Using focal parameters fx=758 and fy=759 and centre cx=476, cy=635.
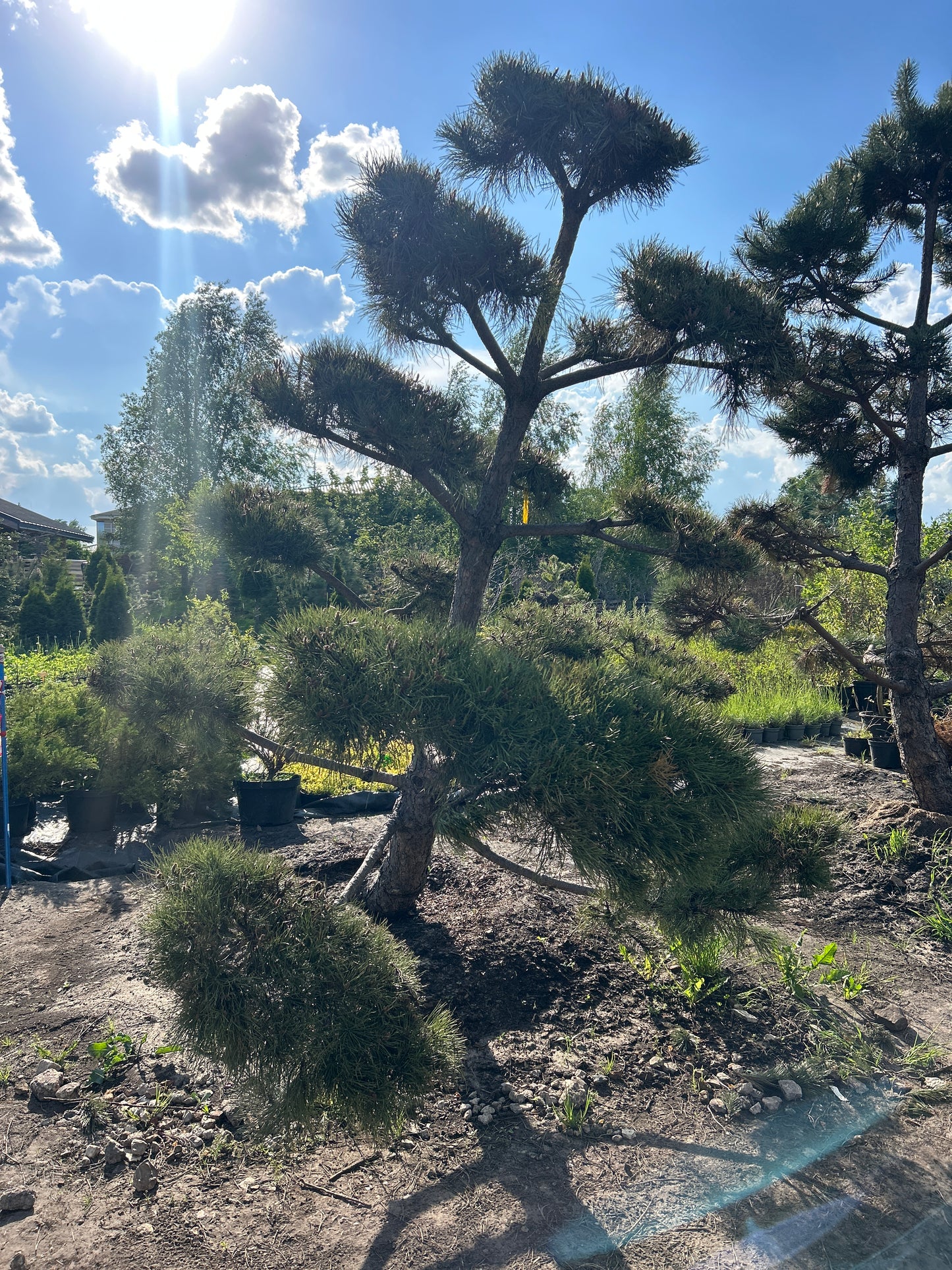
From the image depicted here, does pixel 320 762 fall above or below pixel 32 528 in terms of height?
below

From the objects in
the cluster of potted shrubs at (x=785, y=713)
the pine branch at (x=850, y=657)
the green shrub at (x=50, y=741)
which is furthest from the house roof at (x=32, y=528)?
the pine branch at (x=850, y=657)

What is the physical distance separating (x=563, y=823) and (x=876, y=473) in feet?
12.7

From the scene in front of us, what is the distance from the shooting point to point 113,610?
47.5ft

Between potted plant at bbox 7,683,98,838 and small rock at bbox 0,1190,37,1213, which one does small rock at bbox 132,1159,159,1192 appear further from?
potted plant at bbox 7,683,98,838

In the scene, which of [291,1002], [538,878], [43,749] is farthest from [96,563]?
[291,1002]

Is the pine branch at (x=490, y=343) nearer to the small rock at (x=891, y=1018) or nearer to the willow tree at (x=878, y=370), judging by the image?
the willow tree at (x=878, y=370)

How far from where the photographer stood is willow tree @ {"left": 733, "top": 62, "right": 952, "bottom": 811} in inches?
147

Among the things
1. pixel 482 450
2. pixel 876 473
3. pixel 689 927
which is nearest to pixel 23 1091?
pixel 689 927

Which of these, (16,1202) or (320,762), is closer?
(16,1202)

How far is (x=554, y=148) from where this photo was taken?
2.61 m

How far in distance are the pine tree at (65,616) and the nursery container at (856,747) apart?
12.7 meters

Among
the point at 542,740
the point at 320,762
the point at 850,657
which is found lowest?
the point at 320,762

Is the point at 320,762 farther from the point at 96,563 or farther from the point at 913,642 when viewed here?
the point at 96,563

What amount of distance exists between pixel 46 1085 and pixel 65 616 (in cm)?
1379
